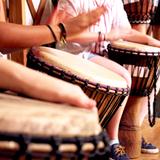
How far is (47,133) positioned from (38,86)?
0.19m

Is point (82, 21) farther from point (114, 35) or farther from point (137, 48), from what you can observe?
point (137, 48)

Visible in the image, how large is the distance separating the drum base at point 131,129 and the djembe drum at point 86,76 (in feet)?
2.46

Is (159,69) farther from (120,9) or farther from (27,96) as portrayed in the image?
(27,96)

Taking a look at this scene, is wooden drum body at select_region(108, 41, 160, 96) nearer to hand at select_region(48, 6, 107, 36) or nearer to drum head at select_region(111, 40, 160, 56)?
drum head at select_region(111, 40, 160, 56)

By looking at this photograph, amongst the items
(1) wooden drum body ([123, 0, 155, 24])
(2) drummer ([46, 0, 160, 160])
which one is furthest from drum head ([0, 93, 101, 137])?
(1) wooden drum body ([123, 0, 155, 24])

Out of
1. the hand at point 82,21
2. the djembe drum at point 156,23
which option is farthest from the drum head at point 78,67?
the djembe drum at point 156,23

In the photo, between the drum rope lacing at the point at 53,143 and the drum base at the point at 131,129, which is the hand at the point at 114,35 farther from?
the drum rope lacing at the point at 53,143

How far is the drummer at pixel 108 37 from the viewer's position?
6.06 feet

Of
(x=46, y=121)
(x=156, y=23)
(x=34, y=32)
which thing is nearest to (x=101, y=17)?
A: (x=34, y=32)

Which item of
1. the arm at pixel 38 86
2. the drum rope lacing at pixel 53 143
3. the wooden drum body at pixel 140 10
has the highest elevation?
the arm at pixel 38 86

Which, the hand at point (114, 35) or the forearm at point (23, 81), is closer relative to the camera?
the forearm at point (23, 81)

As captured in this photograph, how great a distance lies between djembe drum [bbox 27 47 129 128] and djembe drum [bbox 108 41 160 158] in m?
0.55

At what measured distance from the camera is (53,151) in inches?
26.9

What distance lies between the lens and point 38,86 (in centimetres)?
84
